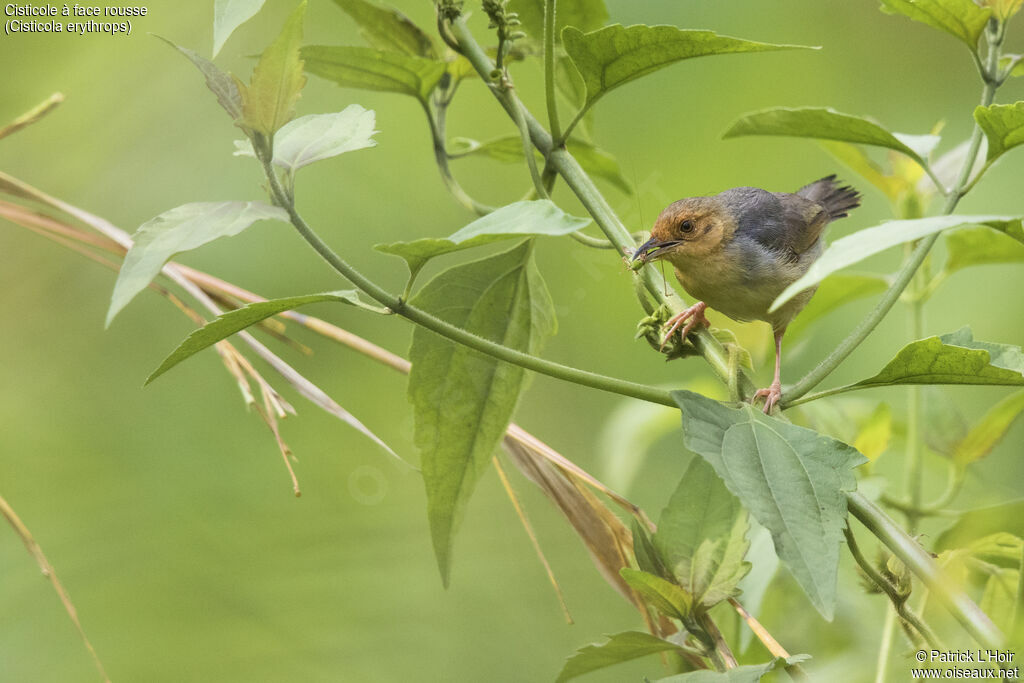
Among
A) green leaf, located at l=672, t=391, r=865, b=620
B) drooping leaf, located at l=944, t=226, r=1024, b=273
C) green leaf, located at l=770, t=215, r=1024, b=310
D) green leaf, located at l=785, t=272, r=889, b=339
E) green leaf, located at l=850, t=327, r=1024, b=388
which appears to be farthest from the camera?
green leaf, located at l=785, t=272, r=889, b=339

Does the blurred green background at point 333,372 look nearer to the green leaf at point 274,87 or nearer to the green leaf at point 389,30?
the green leaf at point 389,30

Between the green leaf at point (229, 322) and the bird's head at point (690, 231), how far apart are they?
0.92 meters

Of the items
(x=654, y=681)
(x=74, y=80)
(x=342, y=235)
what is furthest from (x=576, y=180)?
(x=74, y=80)

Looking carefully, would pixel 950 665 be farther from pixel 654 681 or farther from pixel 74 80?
pixel 74 80

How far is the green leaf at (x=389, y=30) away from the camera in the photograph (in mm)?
1274

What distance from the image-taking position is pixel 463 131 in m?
3.26

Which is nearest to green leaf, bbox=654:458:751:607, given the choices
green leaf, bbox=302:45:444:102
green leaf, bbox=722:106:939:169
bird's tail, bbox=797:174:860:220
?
green leaf, bbox=722:106:939:169

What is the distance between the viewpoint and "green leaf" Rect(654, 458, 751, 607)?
38.0 inches

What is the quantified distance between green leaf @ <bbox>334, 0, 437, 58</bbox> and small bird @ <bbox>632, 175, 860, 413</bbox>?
0.48 meters

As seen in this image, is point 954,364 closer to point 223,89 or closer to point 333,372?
point 223,89

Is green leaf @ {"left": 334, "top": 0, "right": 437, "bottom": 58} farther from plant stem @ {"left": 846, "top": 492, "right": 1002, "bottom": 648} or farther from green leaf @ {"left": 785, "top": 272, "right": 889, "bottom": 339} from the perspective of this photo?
plant stem @ {"left": 846, "top": 492, "right": 1002, "bottom": 648}

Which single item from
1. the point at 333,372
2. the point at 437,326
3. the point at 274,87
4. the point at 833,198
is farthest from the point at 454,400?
the point at 333,372

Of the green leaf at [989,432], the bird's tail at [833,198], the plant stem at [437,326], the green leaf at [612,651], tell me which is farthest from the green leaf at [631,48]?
the bird's tail at [833,198]

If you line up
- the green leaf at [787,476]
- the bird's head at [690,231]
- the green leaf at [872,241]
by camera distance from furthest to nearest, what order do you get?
the bird's head at [690,231] → the green leaf at [787,476] → the green leaf at [872,241]
